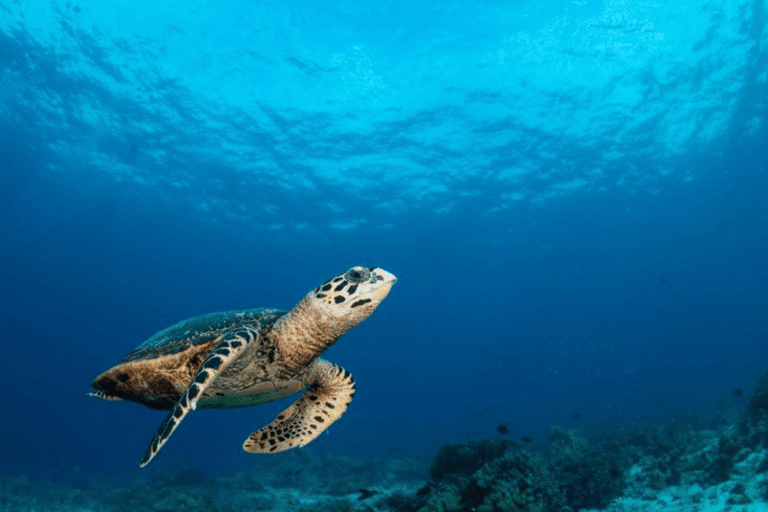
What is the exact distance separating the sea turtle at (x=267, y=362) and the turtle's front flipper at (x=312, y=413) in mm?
11

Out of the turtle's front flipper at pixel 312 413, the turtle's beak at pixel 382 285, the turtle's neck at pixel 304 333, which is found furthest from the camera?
the turtle's front flipper at pixel 312 413

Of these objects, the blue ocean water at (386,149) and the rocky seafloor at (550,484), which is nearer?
the rocky seafloor at (550,484)

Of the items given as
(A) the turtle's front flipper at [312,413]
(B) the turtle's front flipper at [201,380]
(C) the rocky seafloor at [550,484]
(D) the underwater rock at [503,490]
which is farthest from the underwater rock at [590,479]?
(B) the turtle's front flipper at [201,380]

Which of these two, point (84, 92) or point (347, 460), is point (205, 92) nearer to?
point (84, 92)

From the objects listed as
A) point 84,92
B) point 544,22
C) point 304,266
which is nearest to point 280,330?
point 544,22

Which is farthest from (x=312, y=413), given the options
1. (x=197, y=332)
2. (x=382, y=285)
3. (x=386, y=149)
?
(x=386, y=149)

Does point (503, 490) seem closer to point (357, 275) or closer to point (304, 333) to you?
point (304, 333)

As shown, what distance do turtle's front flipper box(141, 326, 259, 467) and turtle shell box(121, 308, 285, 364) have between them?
53cm

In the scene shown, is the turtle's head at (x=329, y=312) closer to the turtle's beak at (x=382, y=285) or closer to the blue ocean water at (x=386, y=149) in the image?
the turtle's beak at (x=382, y=285)

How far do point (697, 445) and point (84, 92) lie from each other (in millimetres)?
30256

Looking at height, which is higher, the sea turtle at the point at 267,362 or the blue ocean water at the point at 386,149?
the blue ocean water at the point at 386,149

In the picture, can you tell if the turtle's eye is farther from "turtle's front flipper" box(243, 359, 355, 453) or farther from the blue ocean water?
the blue ocean water

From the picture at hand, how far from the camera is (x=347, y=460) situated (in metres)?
20.5

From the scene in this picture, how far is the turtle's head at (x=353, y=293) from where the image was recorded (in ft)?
12.1
